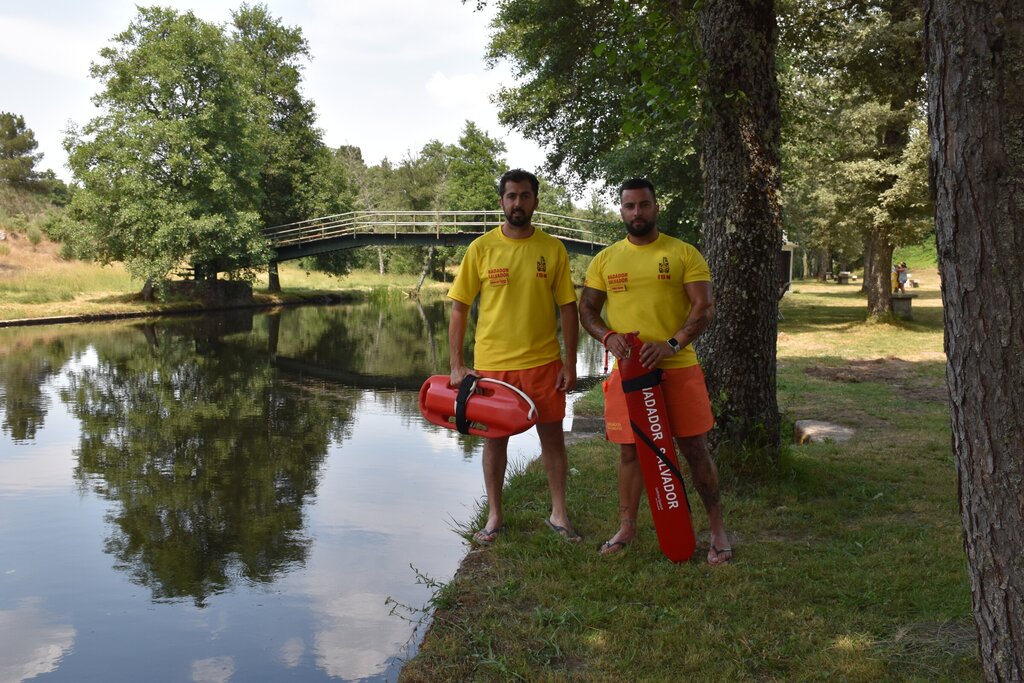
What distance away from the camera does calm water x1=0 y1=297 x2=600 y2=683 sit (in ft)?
13.7

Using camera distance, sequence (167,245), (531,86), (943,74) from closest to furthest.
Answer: (943,74) → (531,86) → (167,245)

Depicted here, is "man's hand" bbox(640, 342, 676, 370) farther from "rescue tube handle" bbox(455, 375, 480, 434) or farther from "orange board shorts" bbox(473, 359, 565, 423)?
"rescue tube handle" bbox(455, 375, 480, 434)

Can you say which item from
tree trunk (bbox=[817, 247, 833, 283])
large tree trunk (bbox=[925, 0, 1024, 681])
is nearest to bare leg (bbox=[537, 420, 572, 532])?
large tree trunk (bbox=[925, 0, 1024, 681])

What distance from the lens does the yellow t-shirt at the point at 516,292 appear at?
437cm

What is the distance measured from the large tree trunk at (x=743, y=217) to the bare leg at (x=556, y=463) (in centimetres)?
134

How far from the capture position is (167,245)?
86.0ft

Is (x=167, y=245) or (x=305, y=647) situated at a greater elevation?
(x=167, y=245)

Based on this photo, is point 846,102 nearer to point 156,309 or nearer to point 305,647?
point 305,647

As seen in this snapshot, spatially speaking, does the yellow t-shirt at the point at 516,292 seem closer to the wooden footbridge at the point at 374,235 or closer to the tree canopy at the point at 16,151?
the wooden footbridge at the point at 374,235

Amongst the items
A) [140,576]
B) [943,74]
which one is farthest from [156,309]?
[943,74]

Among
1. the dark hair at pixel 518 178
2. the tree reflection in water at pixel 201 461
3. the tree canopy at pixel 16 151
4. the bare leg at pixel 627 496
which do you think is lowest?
the tree reflection in water at pixel 201 461

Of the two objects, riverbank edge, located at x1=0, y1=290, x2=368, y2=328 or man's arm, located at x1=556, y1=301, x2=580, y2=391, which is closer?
man's arm, located at x1=556, y1=301, x2=580, y2=391

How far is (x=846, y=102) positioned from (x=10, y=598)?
17.9m

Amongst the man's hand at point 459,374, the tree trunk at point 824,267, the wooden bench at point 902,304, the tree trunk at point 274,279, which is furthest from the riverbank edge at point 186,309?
the tree trunk at point 824,267
